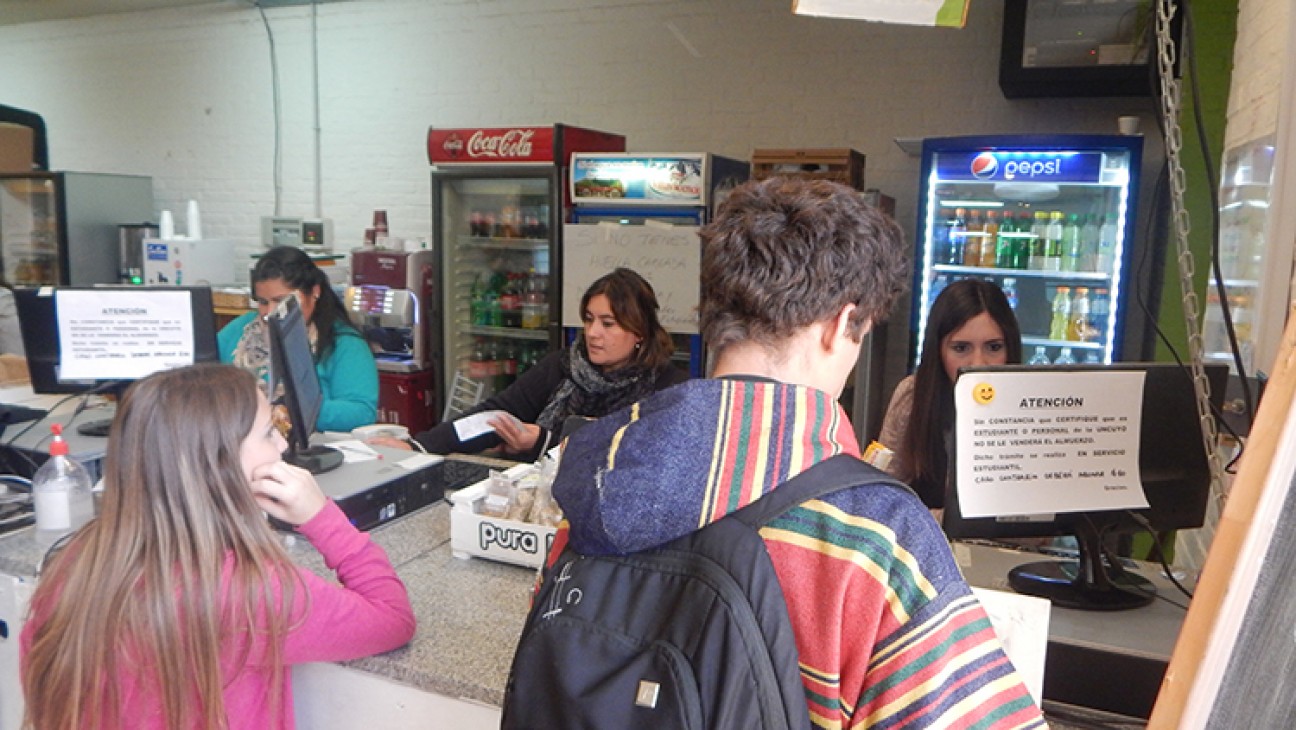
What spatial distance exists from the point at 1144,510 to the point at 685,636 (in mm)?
1126

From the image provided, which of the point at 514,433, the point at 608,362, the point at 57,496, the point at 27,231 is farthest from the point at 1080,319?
the point at 27,231

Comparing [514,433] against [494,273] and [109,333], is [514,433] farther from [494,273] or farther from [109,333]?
[494,273]

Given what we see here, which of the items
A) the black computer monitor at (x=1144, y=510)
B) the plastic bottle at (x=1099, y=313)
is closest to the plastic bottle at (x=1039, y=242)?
the plastic bottle at (x=1099, y=313)

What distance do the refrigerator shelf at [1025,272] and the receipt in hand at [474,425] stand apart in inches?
89.2

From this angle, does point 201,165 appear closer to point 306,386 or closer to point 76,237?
point 76,237

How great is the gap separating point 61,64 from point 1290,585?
866 cm

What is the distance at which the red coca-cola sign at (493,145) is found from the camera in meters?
4.78

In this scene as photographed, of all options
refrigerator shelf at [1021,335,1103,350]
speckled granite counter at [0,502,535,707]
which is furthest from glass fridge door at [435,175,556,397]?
speckled granite counter at [0,502,535,707]

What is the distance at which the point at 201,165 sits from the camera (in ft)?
22.5

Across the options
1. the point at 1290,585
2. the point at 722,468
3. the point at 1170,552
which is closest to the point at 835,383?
the point at 722,468

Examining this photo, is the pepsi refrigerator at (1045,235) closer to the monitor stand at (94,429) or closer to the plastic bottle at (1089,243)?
the plastic bottle at (1089,243)

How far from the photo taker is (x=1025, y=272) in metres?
4.15

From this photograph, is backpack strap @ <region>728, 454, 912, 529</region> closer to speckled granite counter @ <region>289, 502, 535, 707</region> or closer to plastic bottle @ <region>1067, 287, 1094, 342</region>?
speckled granite counter @ <region>289, 502, 535, 707</region>

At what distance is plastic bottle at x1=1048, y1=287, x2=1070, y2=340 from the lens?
4.26 metres
